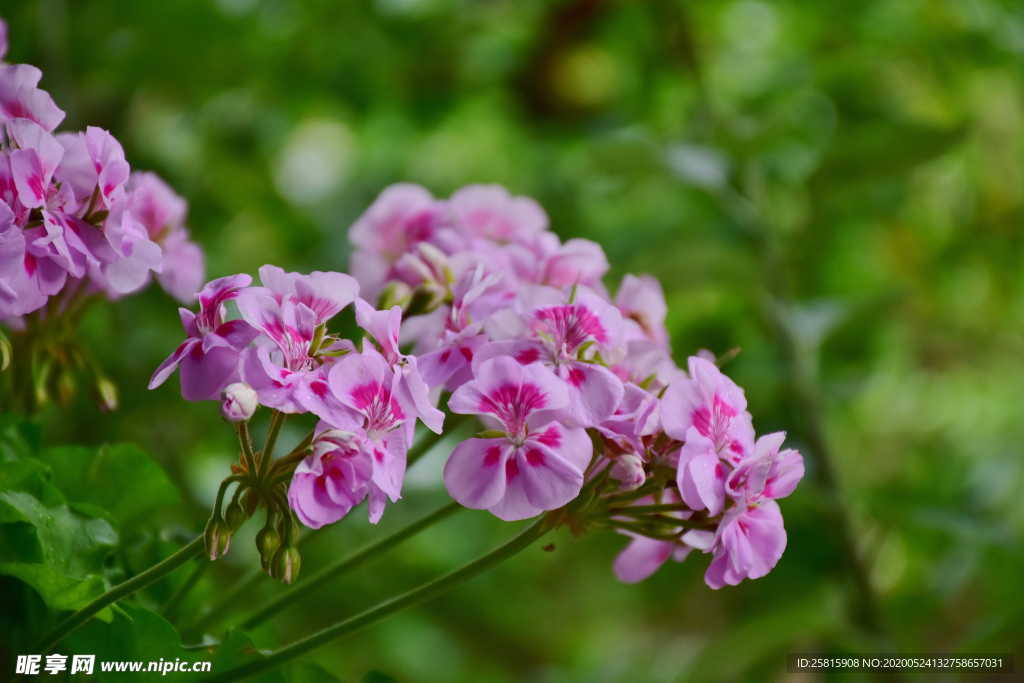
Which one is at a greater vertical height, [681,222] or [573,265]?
[573,265]

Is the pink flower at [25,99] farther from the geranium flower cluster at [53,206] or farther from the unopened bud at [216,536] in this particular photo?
the unopened bud at [216,536]

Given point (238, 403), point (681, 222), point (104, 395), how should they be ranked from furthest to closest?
point (681, 222) < point (104, 395) < point (238, 403)

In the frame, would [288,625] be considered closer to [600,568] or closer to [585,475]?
[600,568]

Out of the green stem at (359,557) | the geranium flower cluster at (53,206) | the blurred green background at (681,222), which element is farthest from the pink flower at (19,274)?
the blurred green background at (681,222)

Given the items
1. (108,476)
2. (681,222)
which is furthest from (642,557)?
(681,222)

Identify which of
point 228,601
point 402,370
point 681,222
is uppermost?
point 402,370

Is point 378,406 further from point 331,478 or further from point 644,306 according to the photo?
point 644,306

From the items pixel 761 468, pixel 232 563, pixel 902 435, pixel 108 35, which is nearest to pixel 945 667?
pixel 761 468
